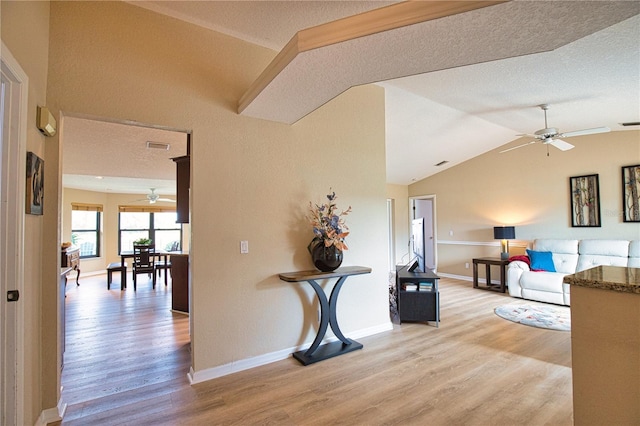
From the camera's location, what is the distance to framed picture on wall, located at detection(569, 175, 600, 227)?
16.2 feet

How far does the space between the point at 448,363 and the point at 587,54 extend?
304cm

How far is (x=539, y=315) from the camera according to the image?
4059 mm

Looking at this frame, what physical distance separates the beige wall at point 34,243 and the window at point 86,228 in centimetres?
702

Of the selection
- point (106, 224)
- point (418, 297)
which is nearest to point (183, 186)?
point (418, 297)

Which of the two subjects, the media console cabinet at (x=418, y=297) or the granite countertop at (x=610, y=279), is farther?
the media console cabinet at (x=418, y=297)

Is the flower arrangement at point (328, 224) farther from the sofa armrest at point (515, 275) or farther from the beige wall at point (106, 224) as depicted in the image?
the beige wall at point (106, 224)

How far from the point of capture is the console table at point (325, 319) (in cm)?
273

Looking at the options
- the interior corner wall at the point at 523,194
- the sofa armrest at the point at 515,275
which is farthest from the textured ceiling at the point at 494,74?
the sofa armrest at the point at 515,275

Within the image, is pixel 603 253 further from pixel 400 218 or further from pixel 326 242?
pixel 326 242

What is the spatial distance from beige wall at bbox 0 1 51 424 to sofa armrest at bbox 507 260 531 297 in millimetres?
6006

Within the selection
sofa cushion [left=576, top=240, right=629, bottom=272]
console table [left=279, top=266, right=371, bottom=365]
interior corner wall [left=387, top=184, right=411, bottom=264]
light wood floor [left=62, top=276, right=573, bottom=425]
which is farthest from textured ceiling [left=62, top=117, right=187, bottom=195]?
sofa cushion [left=576, top=240, right=629, bottom=272]

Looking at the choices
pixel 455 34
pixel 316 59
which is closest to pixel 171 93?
pixel 316 59

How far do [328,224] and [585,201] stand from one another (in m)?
5.00

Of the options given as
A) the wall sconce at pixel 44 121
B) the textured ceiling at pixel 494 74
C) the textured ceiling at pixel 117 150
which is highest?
the textured ceiling at pixel 494 74
